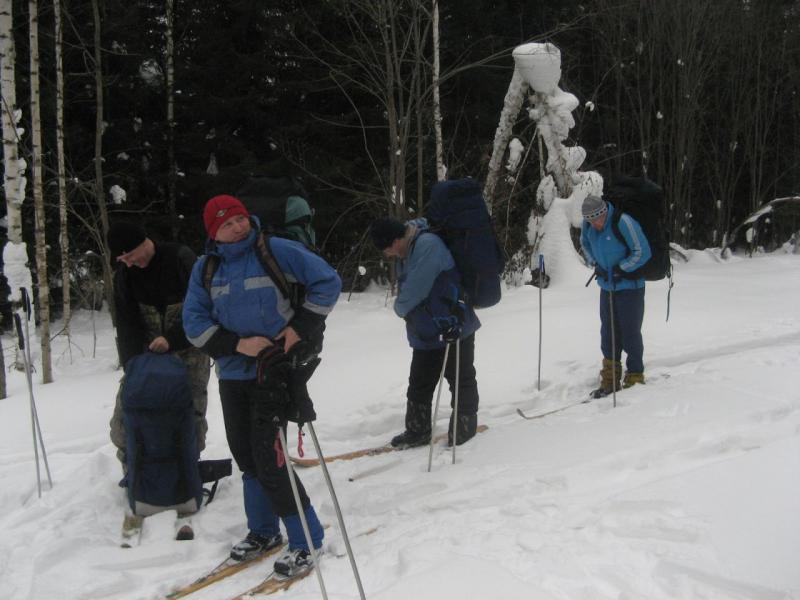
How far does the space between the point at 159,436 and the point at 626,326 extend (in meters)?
3.73

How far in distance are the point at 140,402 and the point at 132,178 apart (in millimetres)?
12320

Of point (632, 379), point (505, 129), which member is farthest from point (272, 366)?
point (505, 129)

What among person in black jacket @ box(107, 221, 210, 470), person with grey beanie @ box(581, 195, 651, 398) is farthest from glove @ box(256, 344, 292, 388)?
person with grey beanie @ box(581, 195, 651, 398)

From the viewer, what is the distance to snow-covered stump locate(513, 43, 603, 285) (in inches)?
452

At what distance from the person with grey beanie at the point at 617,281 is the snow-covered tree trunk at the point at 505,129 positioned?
6.53 meters

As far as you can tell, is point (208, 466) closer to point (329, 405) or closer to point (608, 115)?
point (329, 405)

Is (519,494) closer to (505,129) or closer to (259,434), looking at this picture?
(259,434)

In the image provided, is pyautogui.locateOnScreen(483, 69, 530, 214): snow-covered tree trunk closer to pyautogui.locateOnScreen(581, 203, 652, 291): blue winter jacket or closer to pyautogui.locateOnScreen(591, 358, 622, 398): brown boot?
pyautogui.locateOnScreen(581, 203, 652, 291): blue winter jacket

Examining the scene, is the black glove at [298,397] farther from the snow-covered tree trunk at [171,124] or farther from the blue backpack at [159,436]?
the snow-covered tree trunk at [171,124]

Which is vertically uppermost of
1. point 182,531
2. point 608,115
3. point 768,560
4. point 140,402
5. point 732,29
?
point 732,29

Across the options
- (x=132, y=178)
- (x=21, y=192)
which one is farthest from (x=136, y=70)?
(x=21, y=192)

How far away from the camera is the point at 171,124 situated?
13.9 m

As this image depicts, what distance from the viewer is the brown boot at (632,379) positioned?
17.4 feet

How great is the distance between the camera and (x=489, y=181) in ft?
38.4
